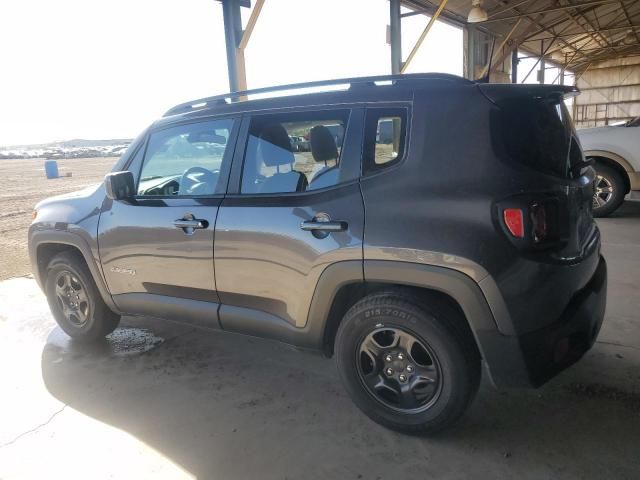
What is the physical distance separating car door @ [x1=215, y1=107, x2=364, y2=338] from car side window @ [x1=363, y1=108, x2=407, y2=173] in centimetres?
5

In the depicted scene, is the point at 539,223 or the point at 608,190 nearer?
the point at 539,223

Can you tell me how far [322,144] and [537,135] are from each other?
1050 mm

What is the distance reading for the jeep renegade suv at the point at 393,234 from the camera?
2.04 m

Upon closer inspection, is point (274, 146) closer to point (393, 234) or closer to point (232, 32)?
point (393, 234)

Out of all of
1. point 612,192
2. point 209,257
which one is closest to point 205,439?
point 209,257

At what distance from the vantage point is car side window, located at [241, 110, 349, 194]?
2.45 metres

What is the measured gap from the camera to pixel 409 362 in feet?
7.61

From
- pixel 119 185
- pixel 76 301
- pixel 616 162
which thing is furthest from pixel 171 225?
pixel 616 162

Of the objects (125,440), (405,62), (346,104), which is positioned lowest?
(125,440)

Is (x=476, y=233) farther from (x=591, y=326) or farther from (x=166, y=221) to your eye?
(x=166, y=221)

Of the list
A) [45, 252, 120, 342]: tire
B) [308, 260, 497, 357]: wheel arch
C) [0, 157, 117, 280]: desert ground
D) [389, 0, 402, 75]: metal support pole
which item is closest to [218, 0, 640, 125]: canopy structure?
[389, 0, 402, 75]: metal support pole

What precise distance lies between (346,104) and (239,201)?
2.67ft

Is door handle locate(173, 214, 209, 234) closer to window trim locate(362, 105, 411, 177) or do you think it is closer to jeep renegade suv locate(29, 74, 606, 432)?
jeep renegade suv locate(29, 74, 606, 432)

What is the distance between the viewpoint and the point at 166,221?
2.96m
